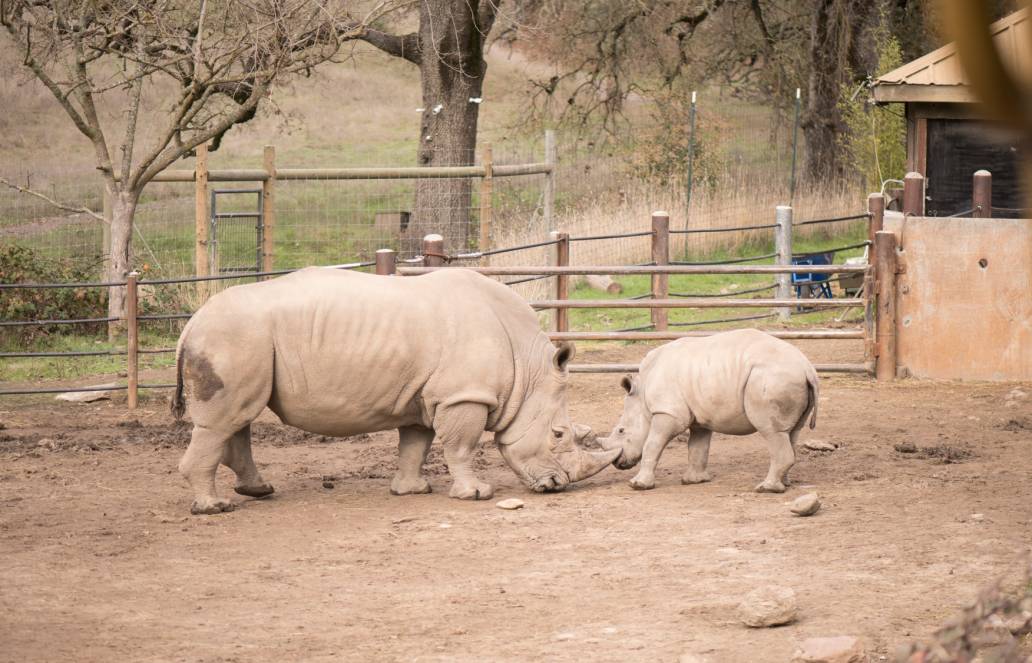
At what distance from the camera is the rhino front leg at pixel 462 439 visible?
24.1 ft

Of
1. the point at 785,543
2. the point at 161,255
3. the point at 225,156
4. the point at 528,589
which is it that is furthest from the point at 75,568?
the point at 225,156

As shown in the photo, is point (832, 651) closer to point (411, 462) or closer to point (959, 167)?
point (411, 462)

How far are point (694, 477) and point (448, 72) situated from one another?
1140cm

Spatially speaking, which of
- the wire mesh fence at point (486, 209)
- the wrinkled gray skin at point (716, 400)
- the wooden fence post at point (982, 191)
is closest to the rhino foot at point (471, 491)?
the wrinkled gray skin at point (716, 400)

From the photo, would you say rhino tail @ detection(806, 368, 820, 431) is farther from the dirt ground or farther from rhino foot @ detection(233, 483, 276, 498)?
rhino foot @ detection(233, 483, 276, 498)

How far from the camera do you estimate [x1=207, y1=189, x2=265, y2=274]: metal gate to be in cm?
1325

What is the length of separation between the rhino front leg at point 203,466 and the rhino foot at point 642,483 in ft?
7.57

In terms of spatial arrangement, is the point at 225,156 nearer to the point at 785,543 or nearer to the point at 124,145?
the point at 124,145

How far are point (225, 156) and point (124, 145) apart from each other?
17.8 m

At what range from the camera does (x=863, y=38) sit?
23.7m

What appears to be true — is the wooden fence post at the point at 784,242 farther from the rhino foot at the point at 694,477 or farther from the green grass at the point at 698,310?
the rhino foot at the point at 694,477

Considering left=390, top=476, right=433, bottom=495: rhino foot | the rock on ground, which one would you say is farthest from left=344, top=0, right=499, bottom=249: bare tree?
the rock on ground

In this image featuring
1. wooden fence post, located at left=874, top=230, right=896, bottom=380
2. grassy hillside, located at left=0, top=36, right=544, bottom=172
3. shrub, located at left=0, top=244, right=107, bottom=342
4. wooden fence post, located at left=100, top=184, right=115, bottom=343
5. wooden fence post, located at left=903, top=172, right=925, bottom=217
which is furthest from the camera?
grassy hillside, located at left=0, top=36, right=544, bottom=172

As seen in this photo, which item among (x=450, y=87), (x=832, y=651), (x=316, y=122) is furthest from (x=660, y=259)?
(x=316, y=122)
